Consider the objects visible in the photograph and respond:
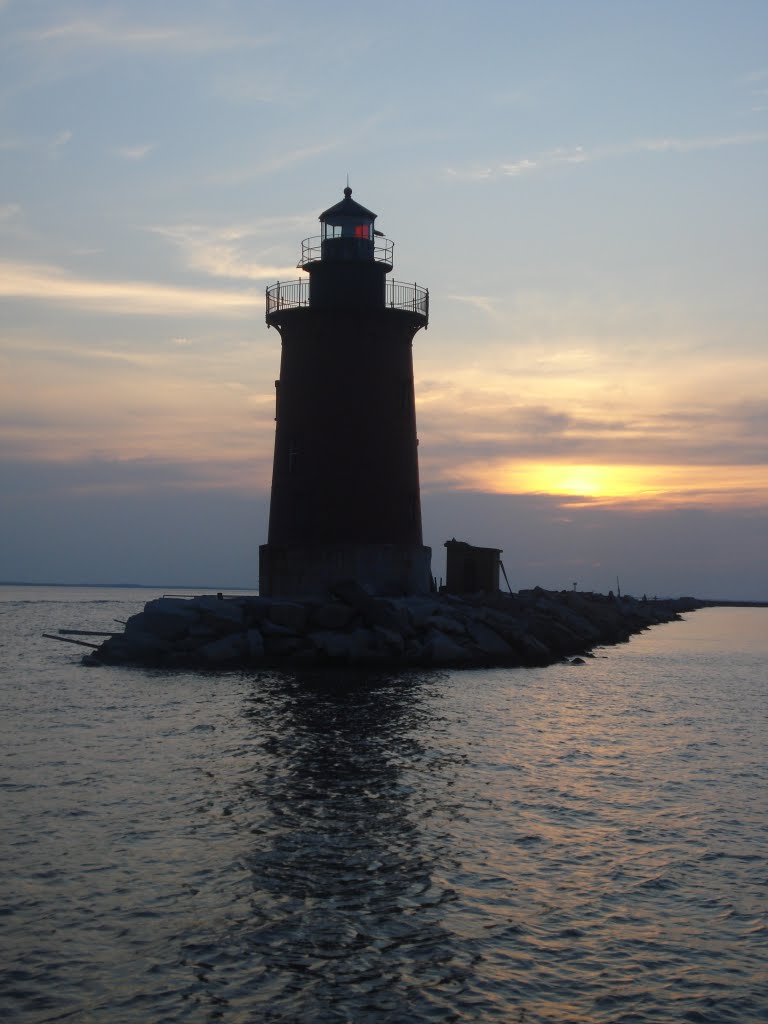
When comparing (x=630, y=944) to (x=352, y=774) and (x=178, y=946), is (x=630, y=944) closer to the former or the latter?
(x=178, y=946)

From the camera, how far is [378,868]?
34.5ft

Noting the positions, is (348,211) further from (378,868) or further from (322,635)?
(378,868)

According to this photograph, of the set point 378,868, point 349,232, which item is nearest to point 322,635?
point 349,232

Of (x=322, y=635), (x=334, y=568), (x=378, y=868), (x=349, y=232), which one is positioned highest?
(x=349, y=232)

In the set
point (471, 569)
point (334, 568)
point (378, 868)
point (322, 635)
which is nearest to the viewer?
point (378, 868)

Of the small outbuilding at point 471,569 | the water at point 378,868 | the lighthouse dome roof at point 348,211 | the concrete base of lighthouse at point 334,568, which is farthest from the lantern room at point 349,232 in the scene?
the water at point 378,868

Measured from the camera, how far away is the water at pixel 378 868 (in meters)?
7.62

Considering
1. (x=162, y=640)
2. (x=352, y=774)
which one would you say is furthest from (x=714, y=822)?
(x=162, y=640)

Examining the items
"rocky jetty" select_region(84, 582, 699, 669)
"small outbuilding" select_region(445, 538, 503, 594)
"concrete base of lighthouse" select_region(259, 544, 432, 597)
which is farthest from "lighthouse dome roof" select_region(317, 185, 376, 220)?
"small outbuilding" select_region(445, 538, 503, 594)

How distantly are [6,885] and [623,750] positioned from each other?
11312 mm

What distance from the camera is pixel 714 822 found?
12.8m

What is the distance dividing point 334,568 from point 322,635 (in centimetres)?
453

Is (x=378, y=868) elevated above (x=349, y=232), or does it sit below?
below

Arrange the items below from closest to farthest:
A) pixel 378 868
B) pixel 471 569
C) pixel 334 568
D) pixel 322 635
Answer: pixel 378 868 < pixel 322 635 < pixel 334 568 < pixel 471 569
